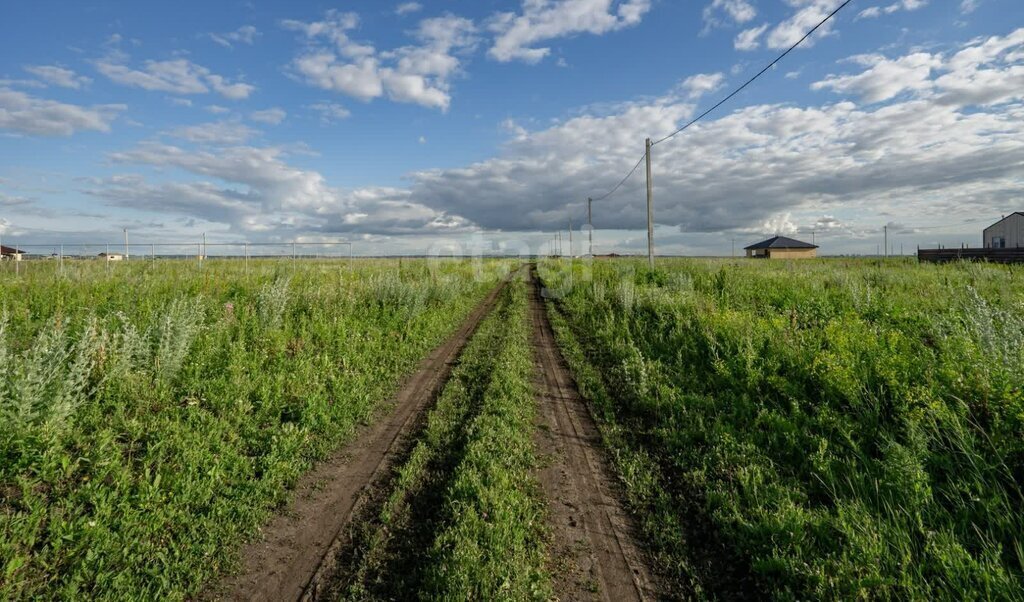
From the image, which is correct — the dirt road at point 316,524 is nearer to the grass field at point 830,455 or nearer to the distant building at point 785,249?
the grass field at point 830,455

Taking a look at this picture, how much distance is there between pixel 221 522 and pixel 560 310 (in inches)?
521

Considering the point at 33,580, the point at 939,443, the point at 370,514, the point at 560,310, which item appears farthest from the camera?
the point at 560,310

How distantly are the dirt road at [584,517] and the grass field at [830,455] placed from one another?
0.24 meters

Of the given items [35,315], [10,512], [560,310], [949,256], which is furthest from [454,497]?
[949,256]

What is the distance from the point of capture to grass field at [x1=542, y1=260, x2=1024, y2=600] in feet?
9.36

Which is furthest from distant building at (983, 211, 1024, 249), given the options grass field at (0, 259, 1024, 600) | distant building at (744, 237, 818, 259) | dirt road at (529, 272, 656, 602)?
dirt road at (529, 272, 656, 602)

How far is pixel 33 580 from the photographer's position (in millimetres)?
2664

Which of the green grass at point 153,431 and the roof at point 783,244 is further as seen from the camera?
the roof at point 783,244

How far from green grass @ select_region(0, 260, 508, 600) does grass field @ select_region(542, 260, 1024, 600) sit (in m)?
3.64

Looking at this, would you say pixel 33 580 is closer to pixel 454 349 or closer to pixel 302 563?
pixel 302 563

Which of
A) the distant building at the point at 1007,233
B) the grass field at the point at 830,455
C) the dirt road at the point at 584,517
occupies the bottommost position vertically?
the dirt road at the point at 584,517

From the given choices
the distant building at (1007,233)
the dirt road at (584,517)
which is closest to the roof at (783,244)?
the distant building at (1007,233)

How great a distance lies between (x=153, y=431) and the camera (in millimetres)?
4223

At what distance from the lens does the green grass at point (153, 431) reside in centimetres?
291
